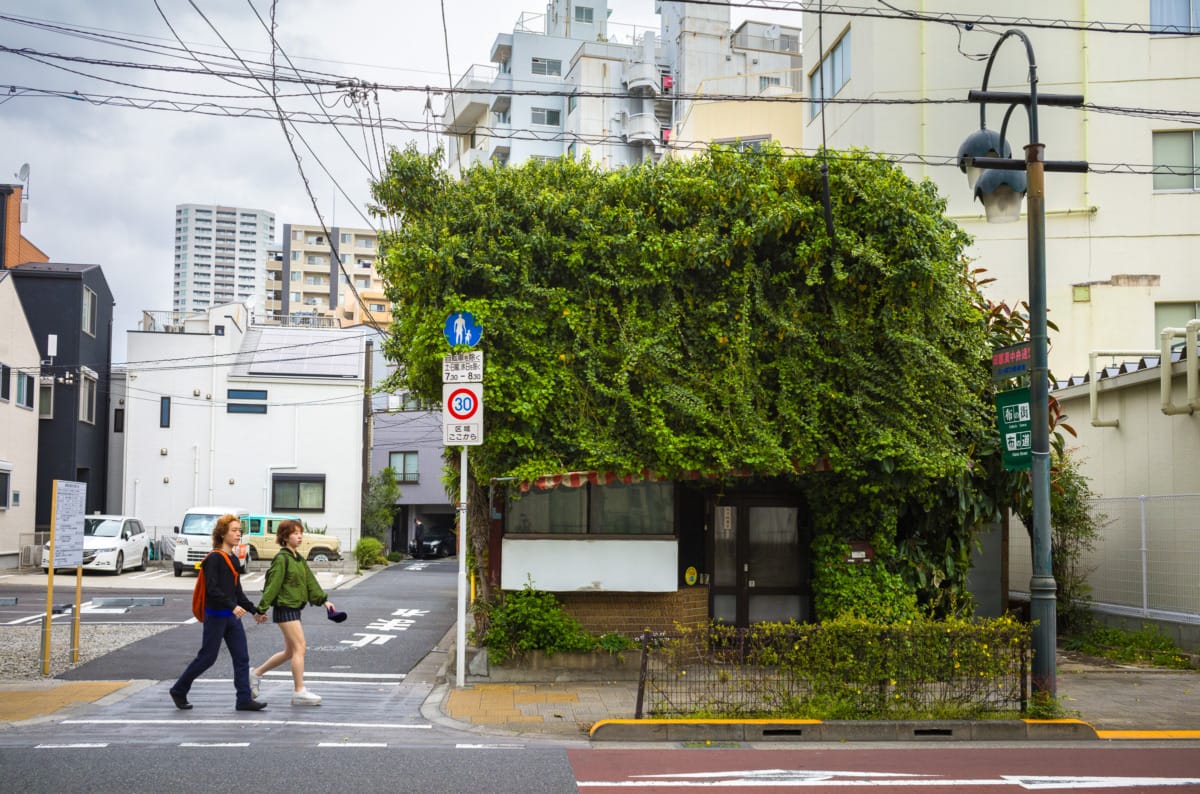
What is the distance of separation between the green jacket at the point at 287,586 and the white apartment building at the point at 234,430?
32.9 meters

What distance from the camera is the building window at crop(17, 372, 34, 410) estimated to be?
34.0 metres

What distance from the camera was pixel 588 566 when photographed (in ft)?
41.8

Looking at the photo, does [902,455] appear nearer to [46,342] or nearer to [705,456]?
[705,456]

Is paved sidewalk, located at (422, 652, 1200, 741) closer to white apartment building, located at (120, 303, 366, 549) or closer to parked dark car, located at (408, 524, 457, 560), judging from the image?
white apartment building, located at (120, 303, 366, 549)

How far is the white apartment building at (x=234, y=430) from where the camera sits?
136 feet

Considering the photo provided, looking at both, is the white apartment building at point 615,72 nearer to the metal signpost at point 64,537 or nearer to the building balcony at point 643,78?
the building balcony at point 643,78

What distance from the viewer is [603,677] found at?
490 inches

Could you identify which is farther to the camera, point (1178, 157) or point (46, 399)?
point (46, 399)

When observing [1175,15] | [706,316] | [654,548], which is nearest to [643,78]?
[1175,15]

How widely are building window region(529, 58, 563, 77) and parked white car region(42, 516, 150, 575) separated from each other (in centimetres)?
3779

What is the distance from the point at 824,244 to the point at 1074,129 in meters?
15.4

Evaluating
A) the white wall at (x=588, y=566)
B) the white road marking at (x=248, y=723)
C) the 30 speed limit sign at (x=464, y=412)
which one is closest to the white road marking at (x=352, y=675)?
the white wall at (x=588, y=566)

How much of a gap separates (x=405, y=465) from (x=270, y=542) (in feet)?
63.7

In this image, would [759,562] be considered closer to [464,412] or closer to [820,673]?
[820,673]
